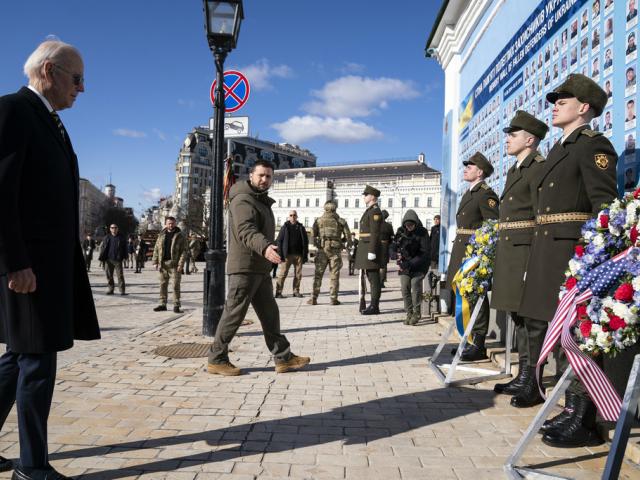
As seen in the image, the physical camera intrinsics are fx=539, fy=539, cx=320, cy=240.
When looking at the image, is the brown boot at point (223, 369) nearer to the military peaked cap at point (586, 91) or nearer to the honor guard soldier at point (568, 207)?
the honor guard soldier at point (568, 207)

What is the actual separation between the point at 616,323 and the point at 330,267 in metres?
9.46

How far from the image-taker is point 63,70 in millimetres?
2818

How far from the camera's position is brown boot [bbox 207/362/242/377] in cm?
506

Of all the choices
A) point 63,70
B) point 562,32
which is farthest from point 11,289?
point 562,32

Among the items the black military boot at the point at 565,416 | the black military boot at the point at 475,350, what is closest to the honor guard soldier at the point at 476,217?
the black military boot at the point at 475,350

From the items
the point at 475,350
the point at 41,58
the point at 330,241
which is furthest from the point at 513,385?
the point at 330,241

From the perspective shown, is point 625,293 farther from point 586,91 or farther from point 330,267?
point 330,267

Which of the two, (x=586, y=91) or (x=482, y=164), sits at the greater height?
(x=586, y=91)

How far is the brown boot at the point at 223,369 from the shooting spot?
506 cm

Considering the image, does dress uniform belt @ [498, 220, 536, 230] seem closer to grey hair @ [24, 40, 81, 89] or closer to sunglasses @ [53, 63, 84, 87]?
sunglasses @ [53, 63, 84, 87]

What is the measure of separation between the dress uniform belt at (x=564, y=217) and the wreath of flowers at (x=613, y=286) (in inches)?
26.8

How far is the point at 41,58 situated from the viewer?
2.77m

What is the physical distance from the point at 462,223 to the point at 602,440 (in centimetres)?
303

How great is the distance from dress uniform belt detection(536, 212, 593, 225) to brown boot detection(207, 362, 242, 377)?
9.83 ft
